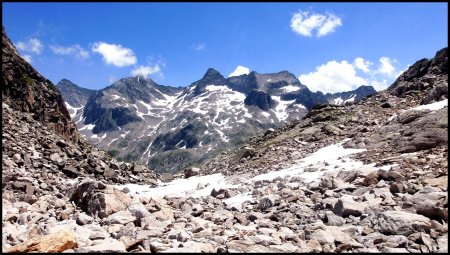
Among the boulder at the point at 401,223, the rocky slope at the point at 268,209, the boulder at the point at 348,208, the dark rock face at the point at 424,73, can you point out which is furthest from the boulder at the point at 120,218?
the dark rock face at the point at 424,73

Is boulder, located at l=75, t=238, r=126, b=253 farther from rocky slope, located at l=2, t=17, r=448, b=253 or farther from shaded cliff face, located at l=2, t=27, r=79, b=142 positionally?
shaded cliff face, located at l=2, t=27, r=79, b=142

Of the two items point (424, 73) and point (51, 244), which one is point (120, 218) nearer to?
point (51, 244)

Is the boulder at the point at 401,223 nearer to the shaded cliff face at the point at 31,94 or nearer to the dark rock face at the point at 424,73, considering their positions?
the shaded cliff face at the point at 31,94

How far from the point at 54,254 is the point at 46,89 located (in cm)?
4577

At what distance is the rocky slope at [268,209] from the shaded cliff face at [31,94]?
1021 centimetres

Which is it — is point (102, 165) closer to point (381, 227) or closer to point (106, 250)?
point (106, 250)

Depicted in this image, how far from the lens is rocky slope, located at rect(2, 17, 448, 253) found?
12.0 meters

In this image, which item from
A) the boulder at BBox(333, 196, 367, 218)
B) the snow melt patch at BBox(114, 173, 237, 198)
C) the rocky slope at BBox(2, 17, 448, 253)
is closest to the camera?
the rocky slope at BBox(2, 17, 448, 253)

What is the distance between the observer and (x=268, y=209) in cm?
1773

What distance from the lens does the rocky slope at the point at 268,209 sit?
12008mm

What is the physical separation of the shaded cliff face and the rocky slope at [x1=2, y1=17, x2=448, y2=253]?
10.2 m

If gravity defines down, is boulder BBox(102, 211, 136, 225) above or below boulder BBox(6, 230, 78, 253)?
above

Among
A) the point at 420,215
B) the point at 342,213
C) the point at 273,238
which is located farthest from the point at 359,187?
the point at 273,238

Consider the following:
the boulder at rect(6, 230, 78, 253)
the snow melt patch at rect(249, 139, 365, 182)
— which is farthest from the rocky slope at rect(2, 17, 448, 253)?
the snow melt patch at rect(249, 139, 365, 182)
